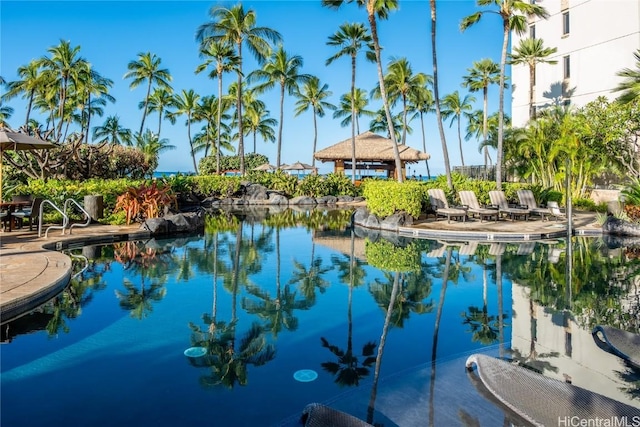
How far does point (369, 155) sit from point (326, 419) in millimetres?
32524

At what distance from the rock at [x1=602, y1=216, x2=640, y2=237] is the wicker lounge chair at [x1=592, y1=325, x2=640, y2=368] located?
10.8 m

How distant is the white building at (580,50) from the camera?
70.2ft

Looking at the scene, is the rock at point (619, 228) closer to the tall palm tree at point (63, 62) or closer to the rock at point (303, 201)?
the rock at point (303, 201)

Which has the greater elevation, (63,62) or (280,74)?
(280,74)

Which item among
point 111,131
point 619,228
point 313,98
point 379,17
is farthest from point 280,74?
point 619,228

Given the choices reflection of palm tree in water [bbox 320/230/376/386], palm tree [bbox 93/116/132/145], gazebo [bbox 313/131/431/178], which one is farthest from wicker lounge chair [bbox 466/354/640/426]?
palm tree [bbox 93/116/132/145]

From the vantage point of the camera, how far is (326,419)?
2.60 meters

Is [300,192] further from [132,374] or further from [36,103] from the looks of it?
[36,103]

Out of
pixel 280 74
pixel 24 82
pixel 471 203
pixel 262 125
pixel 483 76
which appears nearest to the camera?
pixel 471 203

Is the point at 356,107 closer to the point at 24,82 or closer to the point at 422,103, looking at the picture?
the point at 422,103

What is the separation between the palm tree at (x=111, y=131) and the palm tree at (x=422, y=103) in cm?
3140

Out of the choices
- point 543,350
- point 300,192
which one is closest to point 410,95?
point 300,192

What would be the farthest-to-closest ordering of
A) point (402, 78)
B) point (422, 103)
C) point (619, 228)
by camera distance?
point (422, 103) < point (402, 78) < point (619, 228)

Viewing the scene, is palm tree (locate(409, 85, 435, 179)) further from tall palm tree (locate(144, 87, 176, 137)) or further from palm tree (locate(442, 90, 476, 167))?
tall palm tree (locate(144, 87, 176, 137))
